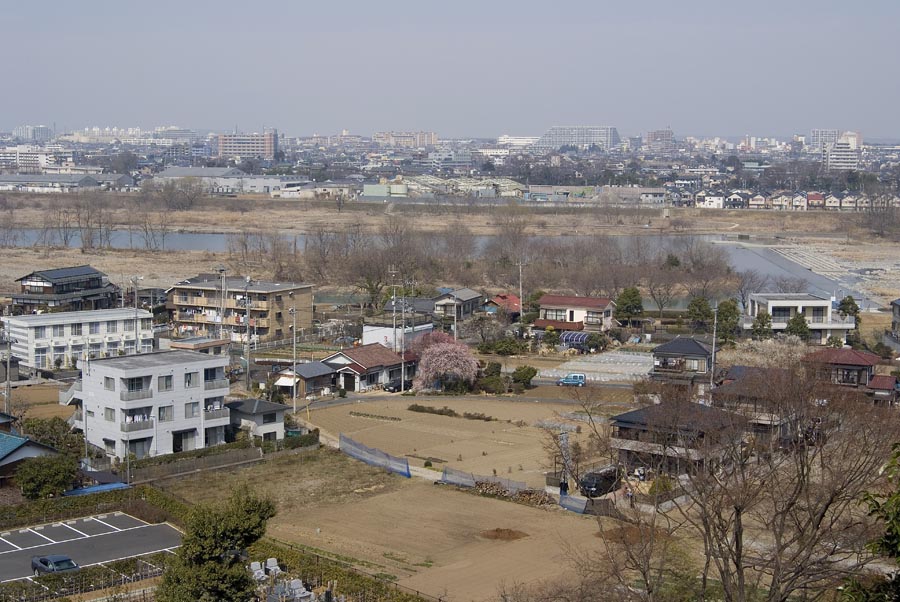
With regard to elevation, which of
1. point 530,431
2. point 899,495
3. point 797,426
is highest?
point 899,495

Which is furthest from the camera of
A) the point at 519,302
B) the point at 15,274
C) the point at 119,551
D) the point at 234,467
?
the point at 15,274

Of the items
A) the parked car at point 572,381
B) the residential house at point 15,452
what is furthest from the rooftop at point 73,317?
the parked car at point 572,381

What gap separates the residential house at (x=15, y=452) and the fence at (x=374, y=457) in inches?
95.9

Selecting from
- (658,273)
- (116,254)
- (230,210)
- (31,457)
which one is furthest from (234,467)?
(230,210)

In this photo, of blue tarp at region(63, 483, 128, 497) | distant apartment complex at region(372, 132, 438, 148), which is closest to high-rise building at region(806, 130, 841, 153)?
distant apartment complex at region(372, 132, 438, 148)

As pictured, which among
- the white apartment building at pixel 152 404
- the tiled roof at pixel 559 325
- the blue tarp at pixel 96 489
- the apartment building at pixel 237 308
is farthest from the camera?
the tiled roof at pixel 559 325

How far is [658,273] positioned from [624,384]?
291 inches

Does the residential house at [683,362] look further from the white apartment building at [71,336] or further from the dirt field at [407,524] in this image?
the white apartment building at [71,336]

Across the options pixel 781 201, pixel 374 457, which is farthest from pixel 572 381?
pixel 781 201

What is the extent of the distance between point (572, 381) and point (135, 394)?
511cm

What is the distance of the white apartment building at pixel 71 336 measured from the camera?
42.9 ft

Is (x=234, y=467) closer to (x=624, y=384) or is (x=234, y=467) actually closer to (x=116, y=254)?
(x=624, y=384)

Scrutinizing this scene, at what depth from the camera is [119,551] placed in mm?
6980

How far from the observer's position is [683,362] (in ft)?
39.0
